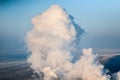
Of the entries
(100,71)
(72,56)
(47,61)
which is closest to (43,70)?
(47,61)

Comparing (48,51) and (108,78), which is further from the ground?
(48,51)

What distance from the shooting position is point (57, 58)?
131 metres

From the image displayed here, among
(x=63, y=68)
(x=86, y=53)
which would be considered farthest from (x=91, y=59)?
(x=63, y=68)

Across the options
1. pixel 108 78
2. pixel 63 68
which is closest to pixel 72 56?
pixel 63 68

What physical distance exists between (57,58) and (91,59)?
53.2ft

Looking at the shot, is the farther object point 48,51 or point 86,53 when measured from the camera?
point 86,53

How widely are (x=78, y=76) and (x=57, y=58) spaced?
53.7 ft

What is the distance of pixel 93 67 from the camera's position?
5261 inches

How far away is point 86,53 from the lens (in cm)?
14075

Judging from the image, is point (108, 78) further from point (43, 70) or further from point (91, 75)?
point (43, 70)

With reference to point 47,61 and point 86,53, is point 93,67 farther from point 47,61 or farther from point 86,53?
point 47,61

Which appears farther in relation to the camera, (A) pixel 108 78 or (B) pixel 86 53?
(B) pixel 86 53

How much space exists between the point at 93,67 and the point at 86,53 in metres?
9.36

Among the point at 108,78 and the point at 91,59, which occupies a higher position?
the point at 91,59
